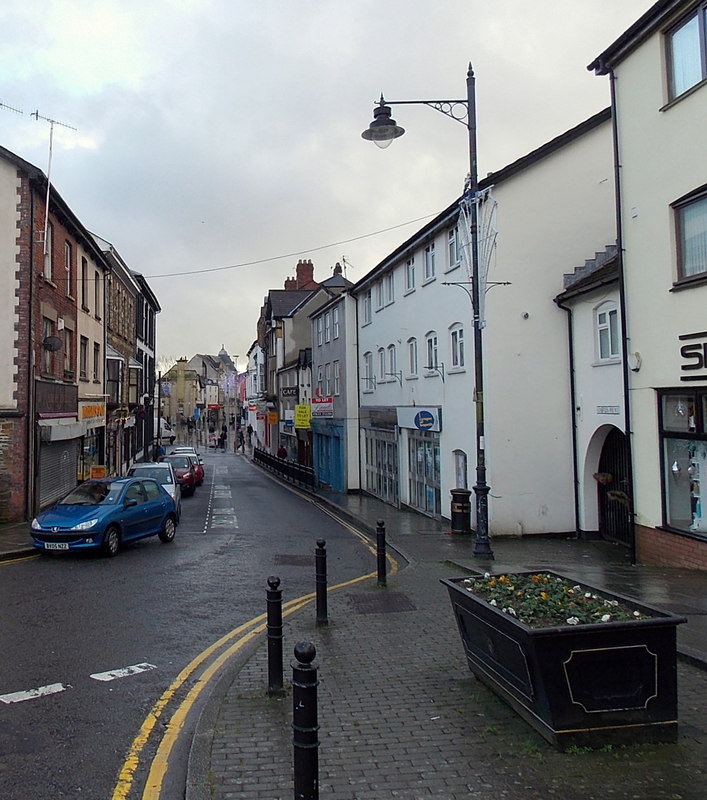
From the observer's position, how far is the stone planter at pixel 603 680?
472 centimetres

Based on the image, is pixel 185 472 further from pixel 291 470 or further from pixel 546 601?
pixel 546 601

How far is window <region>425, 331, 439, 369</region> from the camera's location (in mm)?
20969

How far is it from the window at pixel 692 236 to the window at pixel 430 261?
9714 millimetres

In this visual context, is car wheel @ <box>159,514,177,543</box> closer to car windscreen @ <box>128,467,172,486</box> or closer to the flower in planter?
car windscreen @ <box>128,467,172,486</box>

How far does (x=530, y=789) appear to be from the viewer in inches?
170

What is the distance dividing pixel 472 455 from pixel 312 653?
46.5 ft

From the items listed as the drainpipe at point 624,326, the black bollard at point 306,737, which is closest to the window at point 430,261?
the drainpipe at point 624,326

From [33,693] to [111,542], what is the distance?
792 centimetres

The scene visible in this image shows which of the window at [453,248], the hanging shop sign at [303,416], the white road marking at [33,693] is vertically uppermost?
the window at [453,248]

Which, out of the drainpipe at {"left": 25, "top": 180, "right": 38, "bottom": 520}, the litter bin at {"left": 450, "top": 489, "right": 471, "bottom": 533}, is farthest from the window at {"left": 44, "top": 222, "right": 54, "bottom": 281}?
the litter bin at {"left": 450, "top": 489, "right": 471, "bottom": 533}

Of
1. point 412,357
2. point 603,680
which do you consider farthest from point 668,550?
point 412,357

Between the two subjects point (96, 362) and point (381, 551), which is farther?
point (96, 362)

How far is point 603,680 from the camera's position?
4.77 m

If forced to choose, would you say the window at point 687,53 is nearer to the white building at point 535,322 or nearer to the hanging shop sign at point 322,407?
the white building at point 535,322
